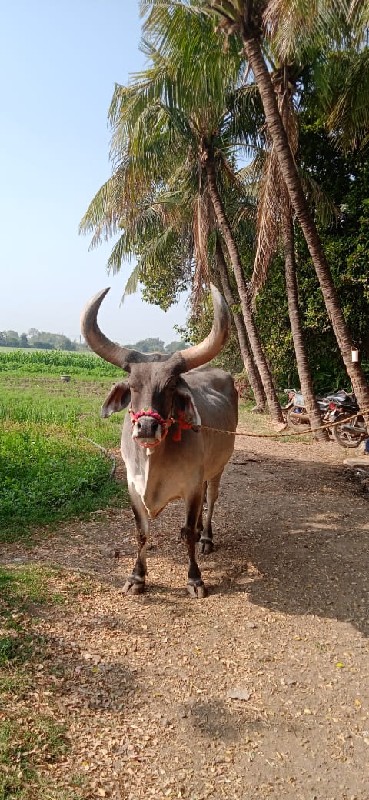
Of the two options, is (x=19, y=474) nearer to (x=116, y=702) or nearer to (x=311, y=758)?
(x=116, y=702)

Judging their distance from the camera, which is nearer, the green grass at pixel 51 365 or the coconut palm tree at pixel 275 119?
the coconut palm tree at pixel 275 119

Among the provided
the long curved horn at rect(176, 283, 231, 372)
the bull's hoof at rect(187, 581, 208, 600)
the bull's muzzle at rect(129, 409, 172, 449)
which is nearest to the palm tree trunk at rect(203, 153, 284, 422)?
the bull's hoof at rect(187, 581, 208, 600)

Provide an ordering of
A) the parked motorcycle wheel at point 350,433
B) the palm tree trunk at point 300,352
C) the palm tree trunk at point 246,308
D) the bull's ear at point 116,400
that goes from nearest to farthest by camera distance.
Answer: the bull's ear at point 116,400 < the parked motorcycle wheel at point 350,433 < the palm tree trunk at point 300,352 < the palm tree trunk at point 246,308

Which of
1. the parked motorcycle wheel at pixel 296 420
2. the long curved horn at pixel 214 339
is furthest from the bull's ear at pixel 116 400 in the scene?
the parked motorcycle wheel at pixel 296 420

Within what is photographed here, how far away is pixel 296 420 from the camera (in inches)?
579

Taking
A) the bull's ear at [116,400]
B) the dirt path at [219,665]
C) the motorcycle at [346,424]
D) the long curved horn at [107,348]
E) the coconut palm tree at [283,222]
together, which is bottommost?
the dirt path at [219,665]

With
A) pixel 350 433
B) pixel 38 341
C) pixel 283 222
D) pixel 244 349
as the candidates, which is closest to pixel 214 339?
pixel 350 433

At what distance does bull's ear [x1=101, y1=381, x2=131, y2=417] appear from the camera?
4.80 metres

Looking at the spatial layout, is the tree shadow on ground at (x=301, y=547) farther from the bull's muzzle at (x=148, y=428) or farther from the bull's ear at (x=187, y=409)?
the bull's muzzle at (x=148, y=428)

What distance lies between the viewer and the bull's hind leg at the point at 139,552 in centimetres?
498

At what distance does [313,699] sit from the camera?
3645mm

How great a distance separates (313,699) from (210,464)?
2.55 metres

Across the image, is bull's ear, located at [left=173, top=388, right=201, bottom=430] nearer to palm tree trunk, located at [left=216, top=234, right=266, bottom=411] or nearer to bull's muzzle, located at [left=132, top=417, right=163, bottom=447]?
bull's muzzle, located at [left=132, top=417, right=163, bottom=447]

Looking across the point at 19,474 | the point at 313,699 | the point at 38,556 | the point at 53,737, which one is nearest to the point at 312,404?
the point at 19,474
